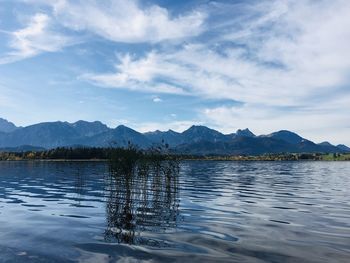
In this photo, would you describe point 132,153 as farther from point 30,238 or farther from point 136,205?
point 30,238

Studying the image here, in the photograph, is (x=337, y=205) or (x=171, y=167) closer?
(x=337, y=205)

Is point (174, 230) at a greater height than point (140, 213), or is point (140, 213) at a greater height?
point (140, 213)

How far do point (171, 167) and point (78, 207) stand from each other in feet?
44.4

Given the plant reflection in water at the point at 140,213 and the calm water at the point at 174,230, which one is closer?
the calm water at the point at 174,230

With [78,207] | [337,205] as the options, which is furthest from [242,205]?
[78,207]

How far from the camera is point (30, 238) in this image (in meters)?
24.8

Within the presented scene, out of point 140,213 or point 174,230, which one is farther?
point 140,213

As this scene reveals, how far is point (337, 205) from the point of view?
42.5 meters

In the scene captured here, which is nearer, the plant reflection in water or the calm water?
the calm water

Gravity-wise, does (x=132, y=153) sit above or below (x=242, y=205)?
above

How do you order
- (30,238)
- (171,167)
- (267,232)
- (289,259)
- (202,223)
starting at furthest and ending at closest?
1. (171,167)
2. (202,223)
3. (267,232)
4. (30,238)
5. (289,259)

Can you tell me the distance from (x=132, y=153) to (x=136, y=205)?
5540 mm

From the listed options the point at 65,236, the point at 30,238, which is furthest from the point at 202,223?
the point at 30,238

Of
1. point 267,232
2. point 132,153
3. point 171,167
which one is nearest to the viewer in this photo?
point 267,232
